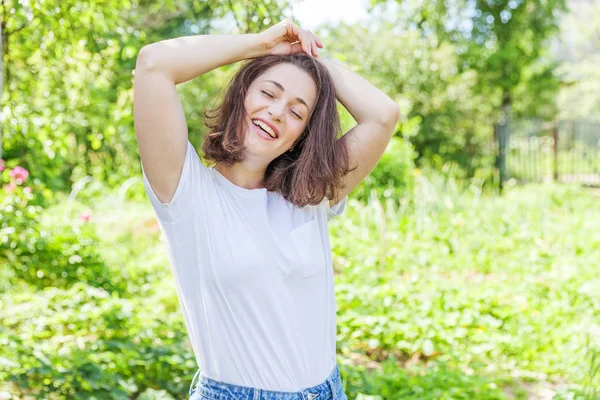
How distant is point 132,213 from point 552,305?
4814mm

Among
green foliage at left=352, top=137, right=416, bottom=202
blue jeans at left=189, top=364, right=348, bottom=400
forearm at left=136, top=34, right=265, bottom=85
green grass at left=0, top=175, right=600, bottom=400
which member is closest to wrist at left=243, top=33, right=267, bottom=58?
forearm at left=136, top=34, right=265, bottom=85

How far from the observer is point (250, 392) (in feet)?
4.43

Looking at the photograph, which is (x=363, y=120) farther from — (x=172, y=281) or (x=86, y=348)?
(x=172, y=281)

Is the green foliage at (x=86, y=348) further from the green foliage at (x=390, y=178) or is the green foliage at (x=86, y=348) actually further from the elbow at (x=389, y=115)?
the green foliage at (x=390, y=178)

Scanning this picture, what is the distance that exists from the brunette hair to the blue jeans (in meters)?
0.41

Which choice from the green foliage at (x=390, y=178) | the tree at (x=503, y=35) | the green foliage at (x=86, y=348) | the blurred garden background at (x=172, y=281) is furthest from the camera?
the tree at (x=503, y=35)

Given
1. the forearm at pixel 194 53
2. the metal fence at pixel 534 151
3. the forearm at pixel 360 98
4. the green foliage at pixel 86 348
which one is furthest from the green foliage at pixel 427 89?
the forearm at pixel 194 53

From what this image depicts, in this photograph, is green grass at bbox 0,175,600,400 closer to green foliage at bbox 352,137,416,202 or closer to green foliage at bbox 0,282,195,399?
green foliage at bbox 0,282,195,399

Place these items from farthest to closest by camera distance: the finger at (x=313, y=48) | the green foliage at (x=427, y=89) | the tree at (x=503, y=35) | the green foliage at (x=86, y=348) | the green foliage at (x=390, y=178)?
1. the tree at (x=503, y=35)
2. the green foliage at (x=427, y=89)
3. the green foliage at (x=390, y=178)
4. the green foliage at (x=86, y=348)
5. the finger at (x=313, y=48)

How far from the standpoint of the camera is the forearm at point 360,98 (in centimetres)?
160

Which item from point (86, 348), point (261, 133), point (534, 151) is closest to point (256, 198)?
point (261, 133)

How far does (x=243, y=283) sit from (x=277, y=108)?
0.40 m

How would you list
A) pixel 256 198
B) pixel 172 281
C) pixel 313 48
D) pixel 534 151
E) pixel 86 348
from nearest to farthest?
pixel 256 198
pixel 313 48
pixel 86 348
pixel 172 281
pixel 534 151

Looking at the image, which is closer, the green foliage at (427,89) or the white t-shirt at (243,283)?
the white t-shirt at (243,283)
